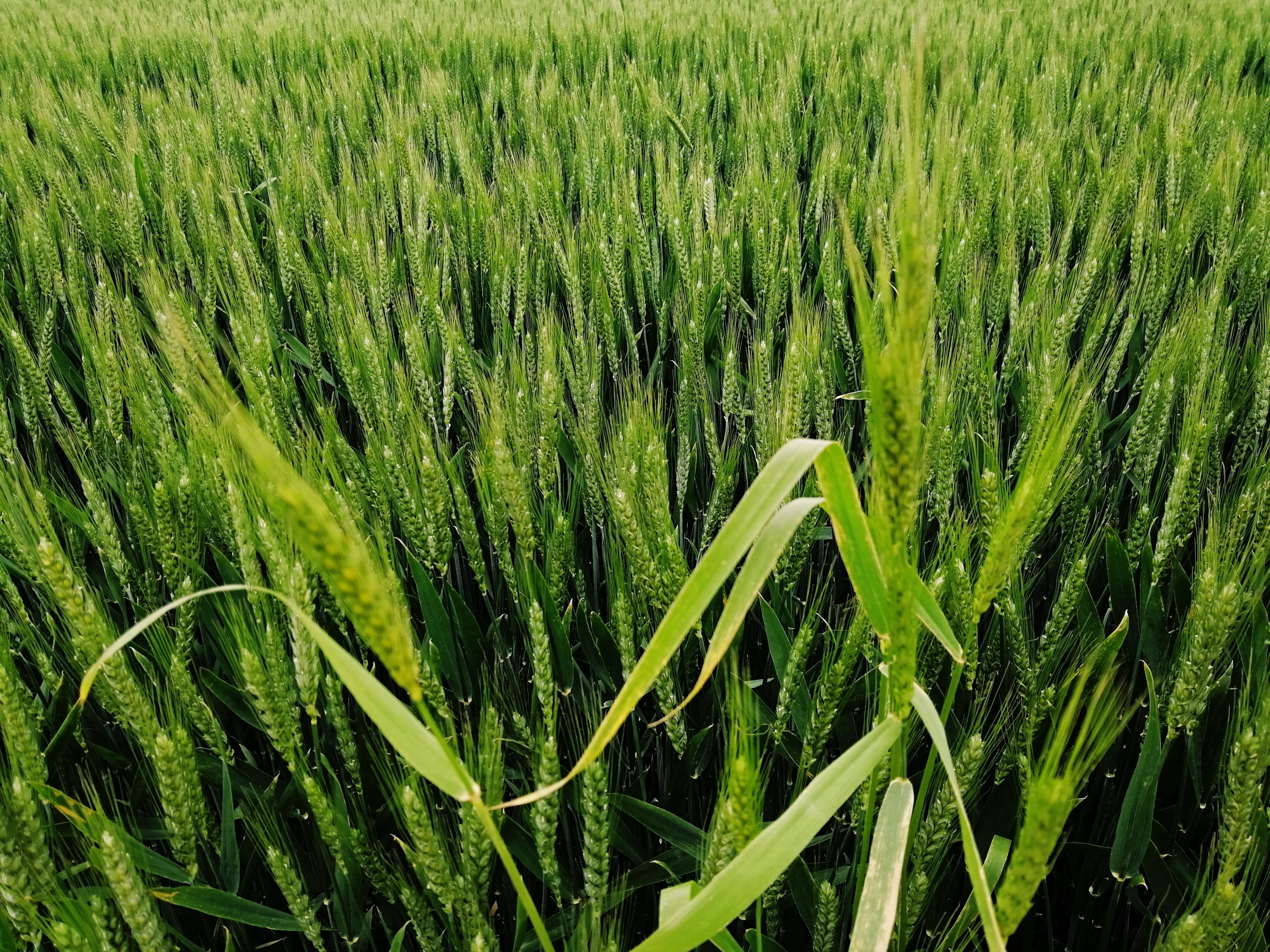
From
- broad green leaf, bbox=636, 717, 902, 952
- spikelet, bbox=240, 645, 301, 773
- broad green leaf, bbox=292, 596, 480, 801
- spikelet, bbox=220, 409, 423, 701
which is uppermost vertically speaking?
spikelet, bbox=220, 409, 423, 701

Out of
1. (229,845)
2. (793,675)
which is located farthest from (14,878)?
(793,675)

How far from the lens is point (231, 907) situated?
0.65 m

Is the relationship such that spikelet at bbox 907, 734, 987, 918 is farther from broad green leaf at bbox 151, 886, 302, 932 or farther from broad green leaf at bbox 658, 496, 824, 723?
broad green leaf at bbox 151, 886, 302, 932

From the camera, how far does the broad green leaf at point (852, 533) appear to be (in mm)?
455

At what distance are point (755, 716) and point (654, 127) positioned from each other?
2058mm

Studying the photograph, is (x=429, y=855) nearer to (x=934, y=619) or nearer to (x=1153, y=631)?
(x=934, y=619)

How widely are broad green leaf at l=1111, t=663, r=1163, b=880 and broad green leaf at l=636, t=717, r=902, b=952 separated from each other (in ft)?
1.25

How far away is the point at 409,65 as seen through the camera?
3.63 m

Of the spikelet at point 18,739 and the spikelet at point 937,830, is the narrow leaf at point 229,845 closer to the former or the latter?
the spikelet at point 18,739

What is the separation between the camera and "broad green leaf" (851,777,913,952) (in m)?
0.42

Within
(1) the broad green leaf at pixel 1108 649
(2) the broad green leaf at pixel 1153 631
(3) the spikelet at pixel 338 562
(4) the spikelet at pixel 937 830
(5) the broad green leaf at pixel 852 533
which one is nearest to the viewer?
(3) the spikelet at pixel 338 562

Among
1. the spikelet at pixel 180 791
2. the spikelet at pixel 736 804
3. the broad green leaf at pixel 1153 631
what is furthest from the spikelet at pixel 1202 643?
the spikelet at pixel 180 791

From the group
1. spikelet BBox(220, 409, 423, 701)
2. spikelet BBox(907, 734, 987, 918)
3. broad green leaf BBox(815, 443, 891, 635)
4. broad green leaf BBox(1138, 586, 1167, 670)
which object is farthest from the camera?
broad green leaf BBox(1138, 586, 1167, 670)

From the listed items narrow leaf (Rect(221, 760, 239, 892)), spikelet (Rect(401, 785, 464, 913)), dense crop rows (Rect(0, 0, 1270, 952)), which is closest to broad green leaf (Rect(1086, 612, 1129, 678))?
dense crop rows (Rect(0, 0, 1270, 952))
